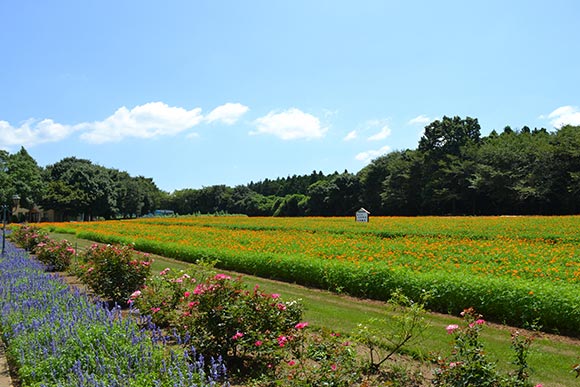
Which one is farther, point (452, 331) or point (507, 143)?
Answer: point (507, 143)

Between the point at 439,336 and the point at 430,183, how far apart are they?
46050 millimetres

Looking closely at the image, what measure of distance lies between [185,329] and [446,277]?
5.52 metres

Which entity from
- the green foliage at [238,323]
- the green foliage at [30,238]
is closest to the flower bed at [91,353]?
the green foliage at [238,323]

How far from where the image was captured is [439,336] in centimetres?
656

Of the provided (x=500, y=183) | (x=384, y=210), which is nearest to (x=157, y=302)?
(x=500, y=183)

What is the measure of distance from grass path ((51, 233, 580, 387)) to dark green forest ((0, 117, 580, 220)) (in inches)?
1368

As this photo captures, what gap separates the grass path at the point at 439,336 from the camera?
5.17 meters

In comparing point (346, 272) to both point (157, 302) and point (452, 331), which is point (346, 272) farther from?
point (452, 331)

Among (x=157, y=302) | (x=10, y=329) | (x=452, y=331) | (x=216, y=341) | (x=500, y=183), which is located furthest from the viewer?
(x=500, y=183)

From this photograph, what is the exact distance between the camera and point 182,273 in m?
6.92

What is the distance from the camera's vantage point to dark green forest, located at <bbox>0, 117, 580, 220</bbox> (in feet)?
129

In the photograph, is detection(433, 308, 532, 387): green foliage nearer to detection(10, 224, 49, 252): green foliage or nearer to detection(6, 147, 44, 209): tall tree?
detection(10, 224, 49, 252): green foliage

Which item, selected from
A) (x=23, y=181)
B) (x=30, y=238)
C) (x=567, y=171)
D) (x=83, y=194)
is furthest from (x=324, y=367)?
(x=23, y=181)

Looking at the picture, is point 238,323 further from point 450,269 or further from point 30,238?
point 30,238
